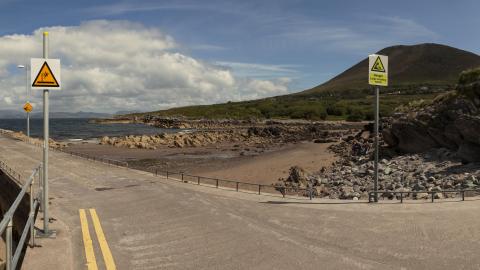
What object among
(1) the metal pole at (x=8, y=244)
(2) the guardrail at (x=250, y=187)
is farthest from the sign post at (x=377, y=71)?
(1) the metal pole at (x=8, y=244)

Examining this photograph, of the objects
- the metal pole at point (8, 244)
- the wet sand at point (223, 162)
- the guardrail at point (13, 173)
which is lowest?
the wet sand at point (223, 162)

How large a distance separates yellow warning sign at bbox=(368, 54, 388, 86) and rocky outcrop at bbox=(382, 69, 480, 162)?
12.5 m

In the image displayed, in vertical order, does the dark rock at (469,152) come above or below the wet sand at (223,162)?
above

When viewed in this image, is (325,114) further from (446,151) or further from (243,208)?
(243,208)

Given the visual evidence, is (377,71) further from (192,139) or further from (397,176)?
(192,139)

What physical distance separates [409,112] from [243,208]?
926 inches

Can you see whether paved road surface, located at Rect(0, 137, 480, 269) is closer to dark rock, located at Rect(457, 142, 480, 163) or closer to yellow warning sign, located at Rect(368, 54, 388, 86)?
→ yellow warning sign, located at Rect(368, 54, 388, 86)

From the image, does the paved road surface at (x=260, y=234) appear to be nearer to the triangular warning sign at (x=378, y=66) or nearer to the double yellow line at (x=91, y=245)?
the double yellow line at (x=91, y=245)

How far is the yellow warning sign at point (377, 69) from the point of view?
12.7m

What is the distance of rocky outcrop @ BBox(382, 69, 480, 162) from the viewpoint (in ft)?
75.9

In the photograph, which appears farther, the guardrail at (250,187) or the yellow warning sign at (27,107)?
the yellow warning sign at (27,107)

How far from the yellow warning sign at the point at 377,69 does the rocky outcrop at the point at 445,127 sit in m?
12.5

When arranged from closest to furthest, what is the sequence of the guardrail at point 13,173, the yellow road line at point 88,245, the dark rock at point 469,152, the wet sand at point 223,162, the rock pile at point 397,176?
the yellow road line at point 88,245, the guardrail at point 13,173, the rock pile at point 397,176, the dark rock at point 469,152, the wet sand at point 223,162

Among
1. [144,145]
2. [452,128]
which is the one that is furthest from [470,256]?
[144,145]
